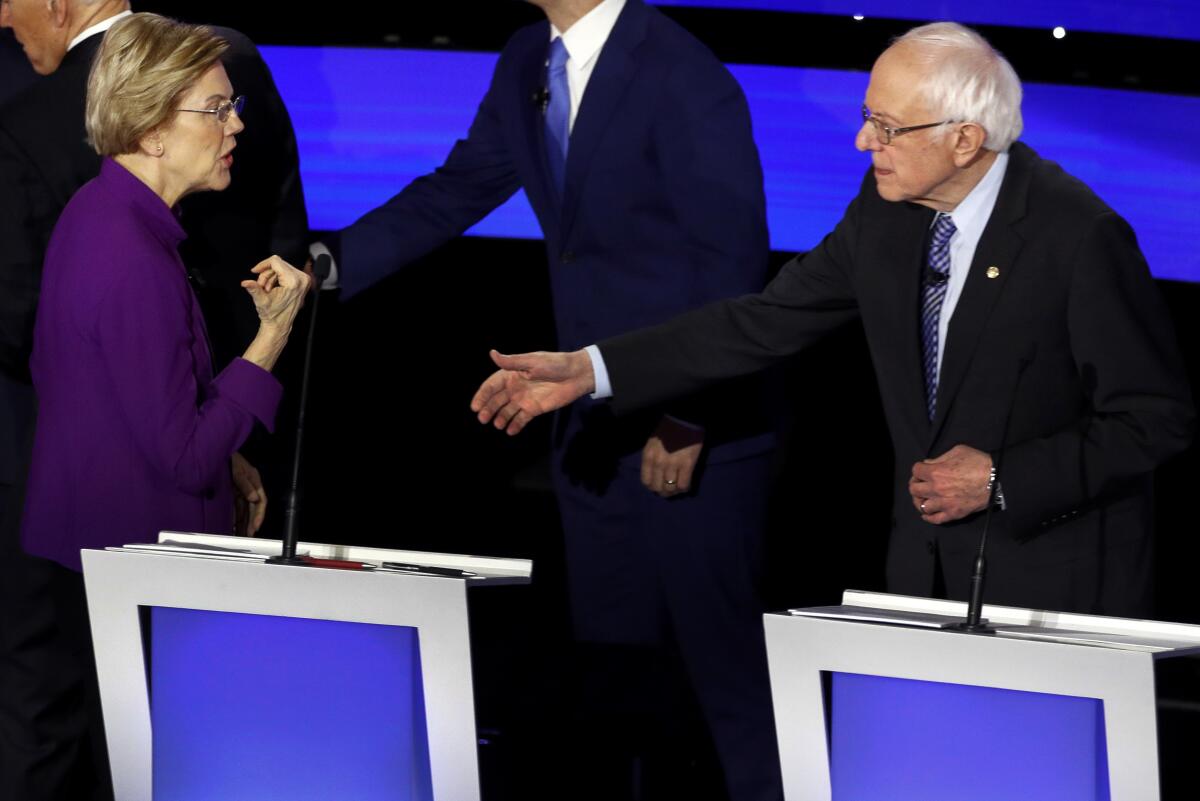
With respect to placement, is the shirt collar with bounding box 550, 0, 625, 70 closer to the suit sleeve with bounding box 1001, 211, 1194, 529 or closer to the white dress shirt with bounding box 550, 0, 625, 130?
the white dress shirt with bounding box 550, 0, 625, 130

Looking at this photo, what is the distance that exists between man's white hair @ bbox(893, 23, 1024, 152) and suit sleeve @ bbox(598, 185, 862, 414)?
1.33 ft

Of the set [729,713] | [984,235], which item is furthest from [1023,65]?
[729,713]

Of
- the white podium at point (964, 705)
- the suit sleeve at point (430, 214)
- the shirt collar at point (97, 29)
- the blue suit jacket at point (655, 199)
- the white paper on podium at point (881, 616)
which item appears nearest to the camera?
the white podium at point (964, 705)

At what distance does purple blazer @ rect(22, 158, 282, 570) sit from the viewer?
2426 mm

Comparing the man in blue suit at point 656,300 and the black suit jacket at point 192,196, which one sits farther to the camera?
the man in blue suit at point 656,300

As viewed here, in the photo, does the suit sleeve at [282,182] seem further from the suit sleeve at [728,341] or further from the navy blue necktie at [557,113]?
the suit sleeve at [728,341]

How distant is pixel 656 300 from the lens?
3395 mm

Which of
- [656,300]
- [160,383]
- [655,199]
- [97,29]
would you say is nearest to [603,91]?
[655,199]

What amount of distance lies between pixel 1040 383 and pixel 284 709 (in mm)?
1370

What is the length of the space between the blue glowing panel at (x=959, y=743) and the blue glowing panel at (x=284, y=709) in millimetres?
485

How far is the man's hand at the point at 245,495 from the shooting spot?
10.3 feet

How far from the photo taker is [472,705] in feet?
5.82

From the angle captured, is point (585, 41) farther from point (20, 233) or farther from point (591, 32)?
point (20, 233)

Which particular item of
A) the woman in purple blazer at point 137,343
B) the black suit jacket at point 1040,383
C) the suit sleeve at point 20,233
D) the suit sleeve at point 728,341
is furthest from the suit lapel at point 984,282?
the suit sleeve at point 20,233
